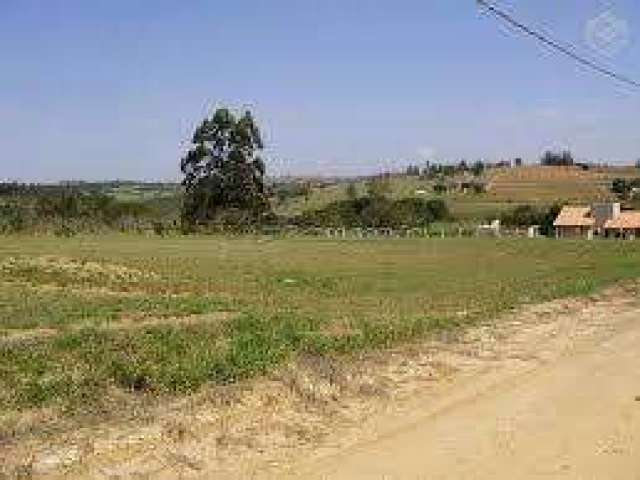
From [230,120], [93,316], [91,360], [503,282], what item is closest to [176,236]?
[230,120]

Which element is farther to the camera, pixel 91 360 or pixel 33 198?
pixel 33 198

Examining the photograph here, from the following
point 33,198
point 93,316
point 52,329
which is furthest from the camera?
point 33,198

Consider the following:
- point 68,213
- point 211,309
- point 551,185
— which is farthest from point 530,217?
point 211,309

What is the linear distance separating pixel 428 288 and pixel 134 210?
8843cm

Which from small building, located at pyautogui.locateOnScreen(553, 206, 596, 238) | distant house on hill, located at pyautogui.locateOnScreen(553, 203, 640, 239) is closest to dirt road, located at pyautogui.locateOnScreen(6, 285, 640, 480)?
distant house on hill, located at pyautogui.locateOnScreen(553, 203, 640, 239)

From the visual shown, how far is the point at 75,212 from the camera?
115 m

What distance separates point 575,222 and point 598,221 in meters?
2.63

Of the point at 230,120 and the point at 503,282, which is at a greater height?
the point at 230,120

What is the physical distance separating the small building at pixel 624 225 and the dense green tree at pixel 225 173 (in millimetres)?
35025

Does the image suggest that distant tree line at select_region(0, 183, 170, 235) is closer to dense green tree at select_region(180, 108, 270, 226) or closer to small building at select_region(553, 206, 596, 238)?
dense green tree at select_region(180, 108, 270, 226)

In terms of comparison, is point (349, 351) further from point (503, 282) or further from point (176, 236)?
point (176, 236)

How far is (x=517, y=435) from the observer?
1038cm

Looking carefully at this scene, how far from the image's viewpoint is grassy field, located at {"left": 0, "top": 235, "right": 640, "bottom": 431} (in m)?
13.6

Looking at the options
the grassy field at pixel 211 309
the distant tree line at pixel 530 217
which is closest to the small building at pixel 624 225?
the distant tree line at pixel 530 217
